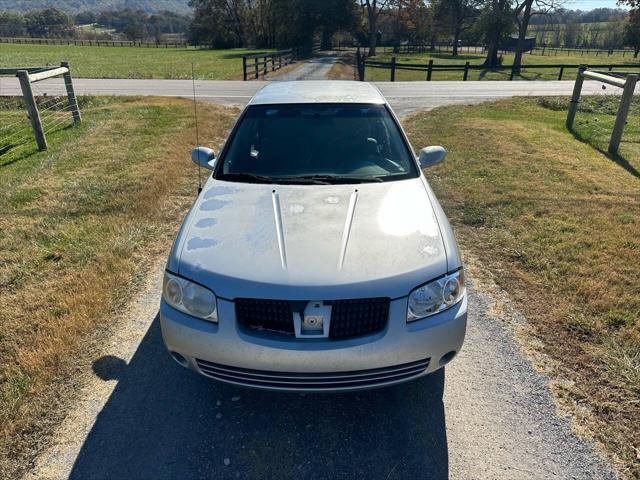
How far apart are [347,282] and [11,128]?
36.9ft

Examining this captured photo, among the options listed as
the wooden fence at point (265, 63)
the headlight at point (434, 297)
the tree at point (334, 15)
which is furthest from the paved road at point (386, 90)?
the tree at point (334, 15)

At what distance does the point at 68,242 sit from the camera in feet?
15.5

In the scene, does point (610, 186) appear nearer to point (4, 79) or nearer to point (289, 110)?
point (289, 110)

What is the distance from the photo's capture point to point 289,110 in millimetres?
3920

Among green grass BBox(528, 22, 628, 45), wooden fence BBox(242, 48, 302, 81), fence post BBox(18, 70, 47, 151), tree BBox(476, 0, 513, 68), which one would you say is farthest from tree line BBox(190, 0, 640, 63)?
fence post BBox(18, 70, 47, 151)

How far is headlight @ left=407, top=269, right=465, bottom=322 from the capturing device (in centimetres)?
235

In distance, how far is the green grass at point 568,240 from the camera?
2861 millimetres

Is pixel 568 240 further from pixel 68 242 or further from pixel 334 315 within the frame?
pixel 68 242

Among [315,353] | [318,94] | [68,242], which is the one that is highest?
[318,94]

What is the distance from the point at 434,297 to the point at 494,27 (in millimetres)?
45554

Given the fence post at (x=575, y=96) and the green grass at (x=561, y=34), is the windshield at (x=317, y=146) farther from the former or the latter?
the green grass at (x=561, y=34)

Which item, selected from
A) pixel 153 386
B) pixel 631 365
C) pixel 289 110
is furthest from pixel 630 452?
pixel 289 110

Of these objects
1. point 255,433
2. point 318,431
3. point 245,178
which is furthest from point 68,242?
point 318,431

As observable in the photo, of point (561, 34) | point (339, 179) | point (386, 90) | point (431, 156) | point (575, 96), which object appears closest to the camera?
point (339, 179)
